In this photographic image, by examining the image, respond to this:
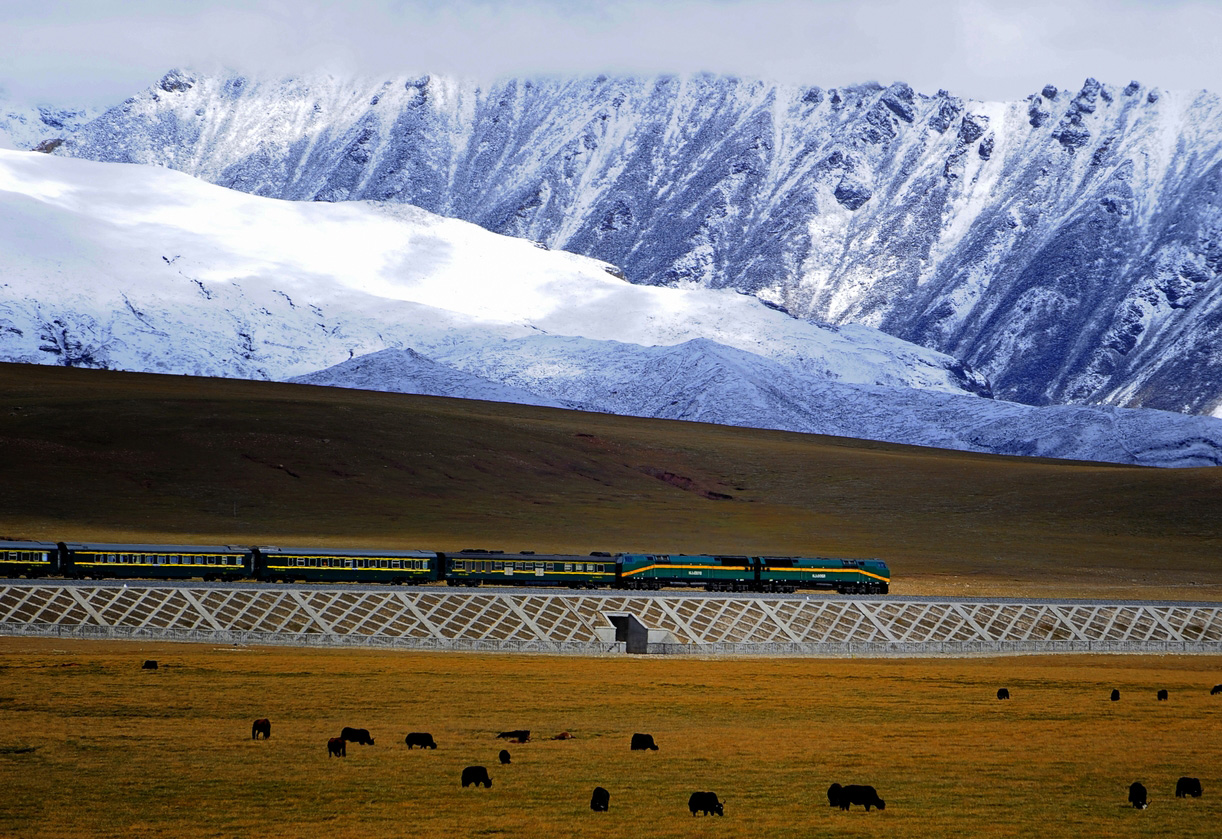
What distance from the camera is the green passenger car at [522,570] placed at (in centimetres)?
8169

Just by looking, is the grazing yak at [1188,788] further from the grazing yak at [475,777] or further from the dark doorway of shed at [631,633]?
the dark doorway of shed at [631,633]

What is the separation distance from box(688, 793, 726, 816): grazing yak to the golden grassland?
11.0 inches

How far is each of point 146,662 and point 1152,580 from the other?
7369 cm

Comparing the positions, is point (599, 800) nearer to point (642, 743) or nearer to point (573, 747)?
point (642, 743)

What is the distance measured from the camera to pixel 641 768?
3659 cm

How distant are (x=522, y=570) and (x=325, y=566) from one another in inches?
423

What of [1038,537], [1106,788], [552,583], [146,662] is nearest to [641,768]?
[1106,788]

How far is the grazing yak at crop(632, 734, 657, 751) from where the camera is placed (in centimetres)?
3966

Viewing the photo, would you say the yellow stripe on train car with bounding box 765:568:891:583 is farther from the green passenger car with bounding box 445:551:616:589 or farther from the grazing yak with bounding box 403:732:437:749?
the grazing yak with bounding box 403:732:437:749

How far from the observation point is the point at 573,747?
40.1 m

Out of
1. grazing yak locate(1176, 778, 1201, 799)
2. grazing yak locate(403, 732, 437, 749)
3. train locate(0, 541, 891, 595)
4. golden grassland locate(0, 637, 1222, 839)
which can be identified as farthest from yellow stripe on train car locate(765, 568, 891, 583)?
grazing yak locate(1176, 778, 1201, 799)

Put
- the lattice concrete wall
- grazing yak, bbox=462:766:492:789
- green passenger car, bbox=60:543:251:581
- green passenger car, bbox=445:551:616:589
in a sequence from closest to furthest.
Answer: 1. grazing yak, bbox=462:766:492:789
2. the lattice concrete wall
3. green passenger car, bbox=60:543:251:581
4. green passenger car, bbox=445:551:616:589

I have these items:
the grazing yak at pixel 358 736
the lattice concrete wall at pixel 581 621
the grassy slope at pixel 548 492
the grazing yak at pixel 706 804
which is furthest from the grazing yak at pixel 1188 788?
the grassy slope at pixel 548 492

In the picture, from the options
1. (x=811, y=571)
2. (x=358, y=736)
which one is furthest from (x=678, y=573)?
(x=358, y=736)
